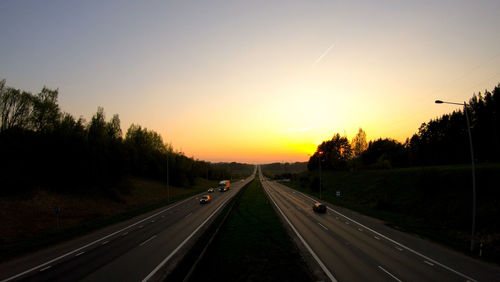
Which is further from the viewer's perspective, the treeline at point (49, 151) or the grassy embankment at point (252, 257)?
the treeline at point (49, 151)

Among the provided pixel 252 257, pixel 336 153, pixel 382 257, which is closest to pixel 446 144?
pixel 336 153

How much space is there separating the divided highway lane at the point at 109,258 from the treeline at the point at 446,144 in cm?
4375

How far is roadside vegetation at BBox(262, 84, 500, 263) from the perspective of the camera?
25.9 metres

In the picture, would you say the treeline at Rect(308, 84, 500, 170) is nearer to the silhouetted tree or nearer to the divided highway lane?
the silhouetted tree

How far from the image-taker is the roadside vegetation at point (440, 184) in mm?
25875

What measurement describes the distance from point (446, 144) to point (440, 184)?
131 ft

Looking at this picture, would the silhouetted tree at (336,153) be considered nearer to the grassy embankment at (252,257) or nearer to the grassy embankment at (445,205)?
the grassy embankment at (445,205)

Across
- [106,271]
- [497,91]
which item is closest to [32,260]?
[106,271]

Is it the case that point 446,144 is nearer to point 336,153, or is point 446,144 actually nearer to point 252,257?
point 336,153

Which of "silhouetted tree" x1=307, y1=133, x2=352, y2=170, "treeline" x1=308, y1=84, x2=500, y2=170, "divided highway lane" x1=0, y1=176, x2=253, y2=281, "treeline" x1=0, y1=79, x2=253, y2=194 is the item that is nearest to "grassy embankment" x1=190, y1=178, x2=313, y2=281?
"divided highway lane" x1=0, y1=176, x2=253, y2=281

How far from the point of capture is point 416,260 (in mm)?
17547

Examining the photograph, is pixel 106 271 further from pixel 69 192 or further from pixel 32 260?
pixel 69 192

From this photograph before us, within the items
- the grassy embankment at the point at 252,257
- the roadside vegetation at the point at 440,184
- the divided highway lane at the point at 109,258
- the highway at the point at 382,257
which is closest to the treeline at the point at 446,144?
the roadside vegetation at the point at 440,184

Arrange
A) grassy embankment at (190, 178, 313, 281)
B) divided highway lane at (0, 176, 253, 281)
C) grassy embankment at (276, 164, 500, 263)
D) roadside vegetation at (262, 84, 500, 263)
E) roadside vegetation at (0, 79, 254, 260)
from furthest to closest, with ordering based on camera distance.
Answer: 1. roadside vegetation at (0, 79, 254, 260)
2. roadside vegetation at (262, 84, 500, 263)
3. grassy embankment at (276, 164, 500, 263)
4. divided highway lane at (0, 176, 253, 281)
5. grassy embankment at (190, 178, 313, 281)
